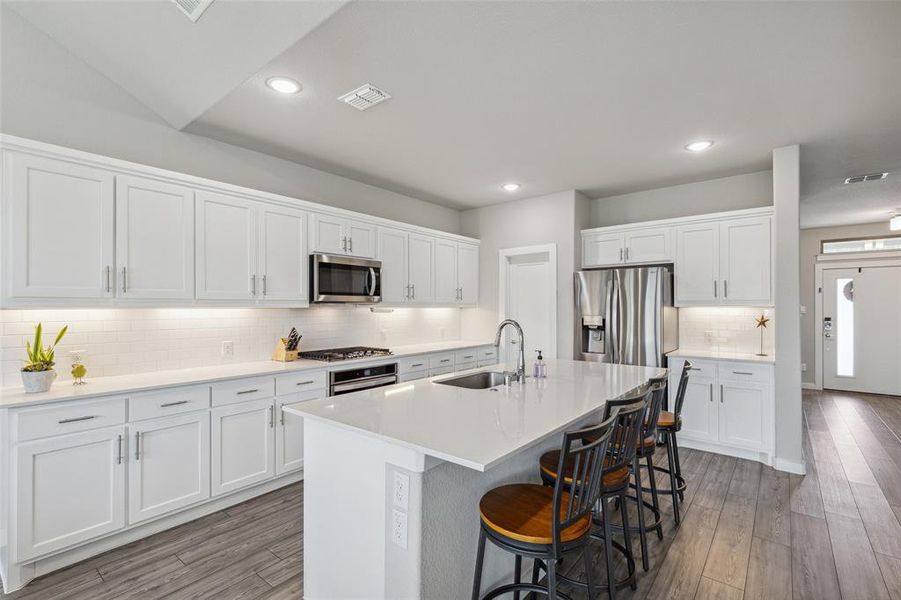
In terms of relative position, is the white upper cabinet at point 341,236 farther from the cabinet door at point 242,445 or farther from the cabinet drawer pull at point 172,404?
the cabinet drawer pull at point 172,404

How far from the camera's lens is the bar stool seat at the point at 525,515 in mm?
1555

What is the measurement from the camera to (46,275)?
2418 mm

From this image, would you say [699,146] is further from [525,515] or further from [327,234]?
[525,515]

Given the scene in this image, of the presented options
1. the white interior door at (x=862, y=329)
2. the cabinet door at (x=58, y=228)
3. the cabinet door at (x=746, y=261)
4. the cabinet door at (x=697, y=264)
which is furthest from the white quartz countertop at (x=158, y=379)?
the white interior door at (x=862, y=329)

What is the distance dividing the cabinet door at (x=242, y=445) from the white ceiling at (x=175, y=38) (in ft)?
6.89

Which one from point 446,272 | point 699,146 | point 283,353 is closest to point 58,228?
point 283,353

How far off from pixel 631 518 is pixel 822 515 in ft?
4.34

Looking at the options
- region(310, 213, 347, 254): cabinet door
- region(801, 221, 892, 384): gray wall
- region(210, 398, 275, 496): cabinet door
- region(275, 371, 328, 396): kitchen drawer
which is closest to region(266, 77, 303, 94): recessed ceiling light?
region(310, 213, 347, 254): cabinet door

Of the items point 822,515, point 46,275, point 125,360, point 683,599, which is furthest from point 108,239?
point 822,515

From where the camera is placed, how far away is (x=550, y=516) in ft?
5.50

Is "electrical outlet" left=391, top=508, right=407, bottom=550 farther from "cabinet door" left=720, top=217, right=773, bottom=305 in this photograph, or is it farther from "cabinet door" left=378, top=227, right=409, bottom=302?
"cabinet door" left=720, top=217, right=773, bottom=305

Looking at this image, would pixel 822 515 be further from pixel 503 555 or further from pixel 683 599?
pixel 503 555

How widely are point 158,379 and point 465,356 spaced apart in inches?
123

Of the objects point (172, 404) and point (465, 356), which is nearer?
point (172, 404)
